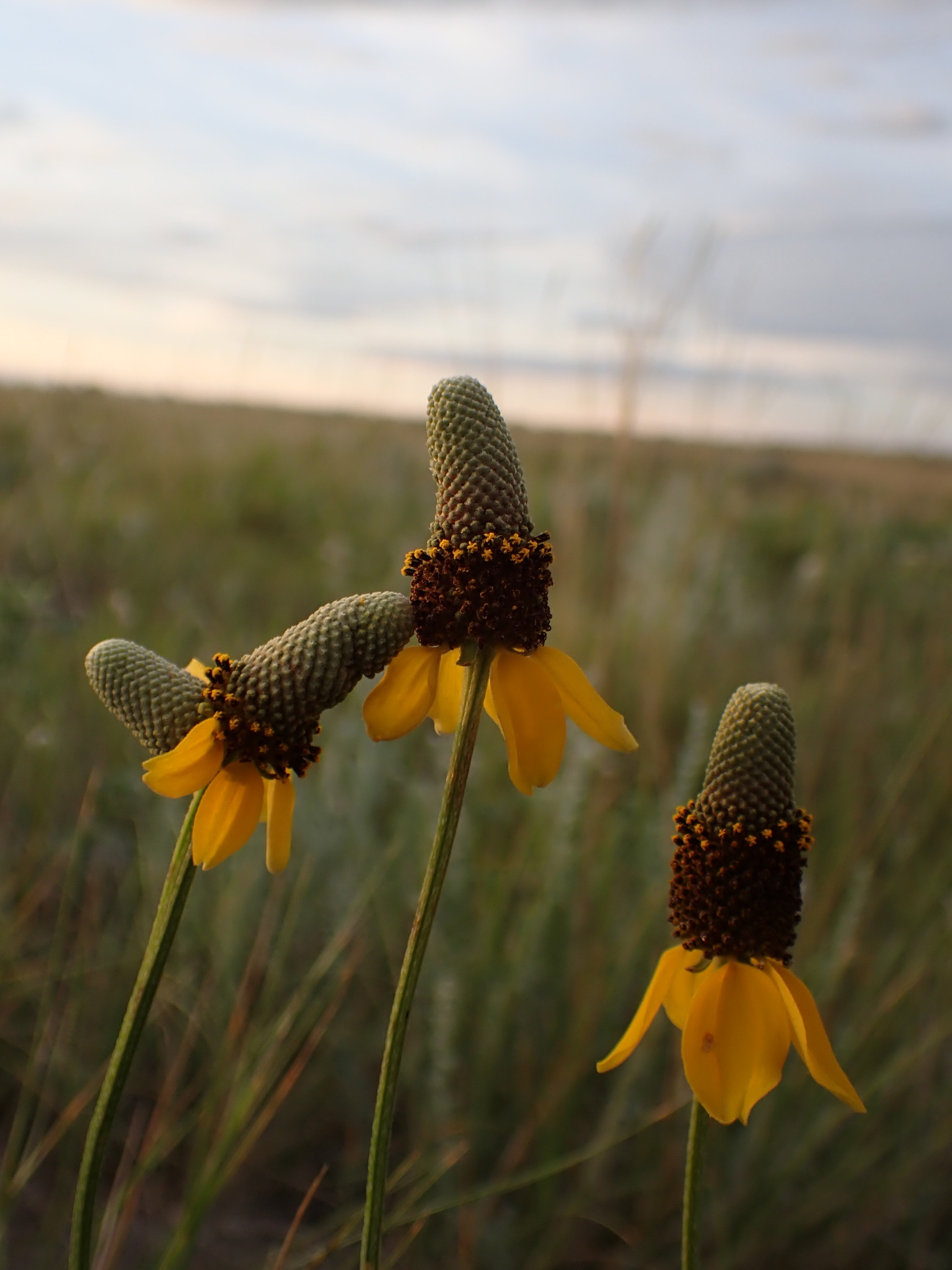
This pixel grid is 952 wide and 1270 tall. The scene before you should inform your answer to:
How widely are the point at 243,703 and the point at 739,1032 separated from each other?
0.46 m

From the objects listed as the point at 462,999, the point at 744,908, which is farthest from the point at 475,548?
the point at 462,999

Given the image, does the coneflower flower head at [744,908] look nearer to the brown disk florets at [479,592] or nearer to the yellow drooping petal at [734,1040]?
the yellow drooping petal at [734,1040]

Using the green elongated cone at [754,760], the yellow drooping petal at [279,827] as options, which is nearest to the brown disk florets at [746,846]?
the green elongated cone at [754,760]

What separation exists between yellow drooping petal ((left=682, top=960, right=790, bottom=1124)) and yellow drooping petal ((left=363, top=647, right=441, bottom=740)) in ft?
1.02

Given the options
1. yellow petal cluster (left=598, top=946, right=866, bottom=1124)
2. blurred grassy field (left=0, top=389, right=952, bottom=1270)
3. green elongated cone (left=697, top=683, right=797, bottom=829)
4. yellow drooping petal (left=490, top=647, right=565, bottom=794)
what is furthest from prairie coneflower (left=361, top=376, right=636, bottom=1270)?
blurred grassy field (left=0, top=389, right=952, bottom=1270)

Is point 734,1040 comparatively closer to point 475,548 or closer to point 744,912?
point 744,912

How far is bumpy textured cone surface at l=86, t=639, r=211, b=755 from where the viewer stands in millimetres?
814

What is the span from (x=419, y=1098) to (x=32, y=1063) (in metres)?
0.78

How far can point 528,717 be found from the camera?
81cm

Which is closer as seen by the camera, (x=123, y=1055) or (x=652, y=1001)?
(x=123, y=1055)

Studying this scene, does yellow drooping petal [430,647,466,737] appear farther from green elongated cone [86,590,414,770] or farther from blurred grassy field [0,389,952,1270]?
blurred grassy field [0,389,952,1270]

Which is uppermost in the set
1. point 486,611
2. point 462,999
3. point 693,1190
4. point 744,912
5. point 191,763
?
point 486,611

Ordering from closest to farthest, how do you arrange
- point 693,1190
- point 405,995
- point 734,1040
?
point 405,995
point 693,1190
point 734,1040

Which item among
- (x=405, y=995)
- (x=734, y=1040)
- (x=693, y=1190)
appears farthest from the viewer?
(x=734, y=1040)
